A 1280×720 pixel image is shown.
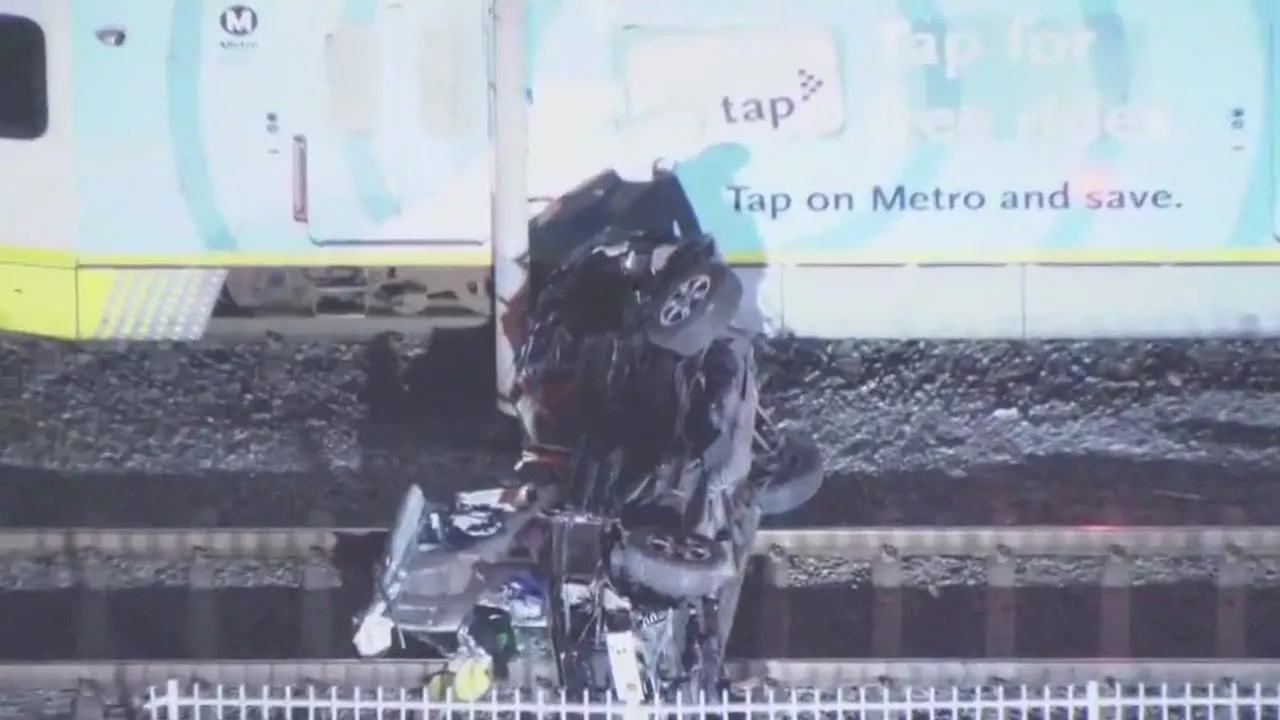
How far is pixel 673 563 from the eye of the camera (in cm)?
414

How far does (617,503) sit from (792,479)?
901mm

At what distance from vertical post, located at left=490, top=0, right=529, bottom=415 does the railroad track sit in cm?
83

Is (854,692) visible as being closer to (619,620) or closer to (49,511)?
(619,620)

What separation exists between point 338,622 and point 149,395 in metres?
1.18

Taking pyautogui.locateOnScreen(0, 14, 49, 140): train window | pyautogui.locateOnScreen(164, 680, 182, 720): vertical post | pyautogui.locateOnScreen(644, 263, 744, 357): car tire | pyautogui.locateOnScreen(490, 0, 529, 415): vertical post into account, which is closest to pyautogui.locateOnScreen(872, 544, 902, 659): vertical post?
pyautogui.locateOnScreen(644, 263, 744, 357): car tire

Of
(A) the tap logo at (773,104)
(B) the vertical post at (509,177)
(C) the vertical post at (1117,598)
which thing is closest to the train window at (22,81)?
(B) the vertical post at (509,177)

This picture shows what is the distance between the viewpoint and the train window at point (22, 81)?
5457 mm

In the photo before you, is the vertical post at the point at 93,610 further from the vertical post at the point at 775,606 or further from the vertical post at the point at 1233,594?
the vertical post at the point at 1233,594

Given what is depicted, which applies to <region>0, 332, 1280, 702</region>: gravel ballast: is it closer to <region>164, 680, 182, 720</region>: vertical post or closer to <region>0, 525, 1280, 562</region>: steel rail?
<region>0, 525, 1280, 562</region>: steel rail

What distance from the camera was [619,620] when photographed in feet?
14.5

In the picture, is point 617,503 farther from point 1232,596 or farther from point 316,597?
point 1232,596

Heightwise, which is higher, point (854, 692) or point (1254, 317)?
point (1254, 317)

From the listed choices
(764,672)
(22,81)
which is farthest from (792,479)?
(22,81)

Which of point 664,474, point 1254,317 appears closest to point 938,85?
point 1254,317
